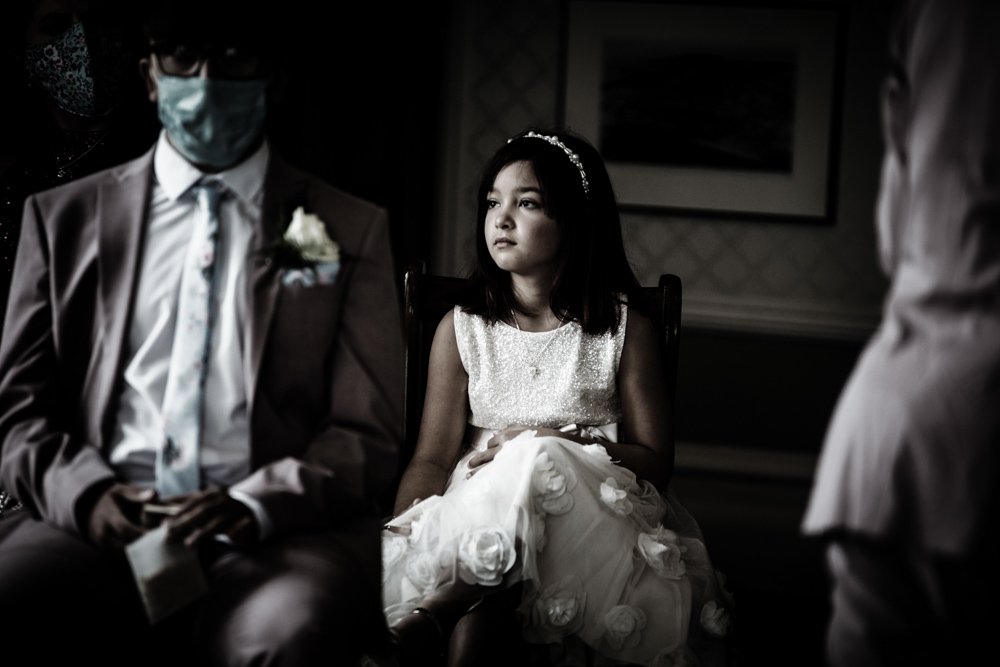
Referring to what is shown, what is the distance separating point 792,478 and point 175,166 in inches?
128

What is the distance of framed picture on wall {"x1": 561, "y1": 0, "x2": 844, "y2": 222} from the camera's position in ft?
13.1

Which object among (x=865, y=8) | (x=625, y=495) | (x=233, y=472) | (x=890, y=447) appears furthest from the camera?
(x=865, y=8)

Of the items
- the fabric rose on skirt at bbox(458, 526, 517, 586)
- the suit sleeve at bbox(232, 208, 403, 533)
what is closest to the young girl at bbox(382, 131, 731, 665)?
the fabric rose on skirt at bbox(458, 526, 517, 586)

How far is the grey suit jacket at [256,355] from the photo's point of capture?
4.81 ft

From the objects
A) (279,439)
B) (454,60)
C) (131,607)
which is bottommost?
(131,607)

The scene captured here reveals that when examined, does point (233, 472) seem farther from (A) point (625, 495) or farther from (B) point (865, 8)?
(B) point (865, 8)

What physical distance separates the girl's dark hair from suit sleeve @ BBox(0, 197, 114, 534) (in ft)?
3.97

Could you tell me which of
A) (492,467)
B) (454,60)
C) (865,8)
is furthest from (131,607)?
(865,8)

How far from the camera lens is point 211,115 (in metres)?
1.45

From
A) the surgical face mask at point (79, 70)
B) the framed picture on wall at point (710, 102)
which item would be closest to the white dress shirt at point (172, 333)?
the surgical face mask at point (79, 70)

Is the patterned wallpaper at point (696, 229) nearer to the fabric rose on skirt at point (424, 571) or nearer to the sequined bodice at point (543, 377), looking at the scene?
the sequined bodice at point (543, 377)

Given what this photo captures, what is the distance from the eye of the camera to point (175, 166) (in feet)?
4.93

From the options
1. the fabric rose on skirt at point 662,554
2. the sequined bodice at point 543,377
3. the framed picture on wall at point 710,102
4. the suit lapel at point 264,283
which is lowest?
the fabric rose on skirt at point 662,554

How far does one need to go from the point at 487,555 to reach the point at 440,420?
1.84ft
